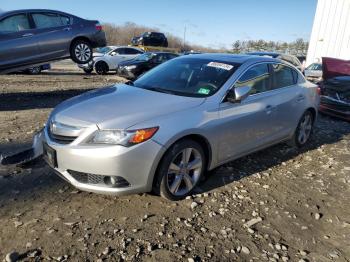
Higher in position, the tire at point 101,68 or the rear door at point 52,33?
the rear door at point 52,33

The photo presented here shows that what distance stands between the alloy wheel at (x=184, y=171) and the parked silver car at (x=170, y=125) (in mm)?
11

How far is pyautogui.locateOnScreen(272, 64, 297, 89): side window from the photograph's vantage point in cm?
530

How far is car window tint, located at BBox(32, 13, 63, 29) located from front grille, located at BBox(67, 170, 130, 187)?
651cm

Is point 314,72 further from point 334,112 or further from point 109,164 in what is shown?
point 109,164

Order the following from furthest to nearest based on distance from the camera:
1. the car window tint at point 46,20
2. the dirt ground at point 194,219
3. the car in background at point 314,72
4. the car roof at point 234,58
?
the car in background at point 314,72, the car window tint at point 46,20, the car roof at point 234,58, the dirt ground at point 194,219

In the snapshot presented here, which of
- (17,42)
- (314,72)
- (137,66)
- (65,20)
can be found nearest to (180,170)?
(17,42)

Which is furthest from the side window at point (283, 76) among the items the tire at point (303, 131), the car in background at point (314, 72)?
the car in background at point (314, 72)

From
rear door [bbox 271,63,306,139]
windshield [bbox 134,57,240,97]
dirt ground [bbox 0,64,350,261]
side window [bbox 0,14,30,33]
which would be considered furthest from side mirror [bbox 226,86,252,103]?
side window [bbox 0,14,30,33]

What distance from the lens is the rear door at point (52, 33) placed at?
8.83 m

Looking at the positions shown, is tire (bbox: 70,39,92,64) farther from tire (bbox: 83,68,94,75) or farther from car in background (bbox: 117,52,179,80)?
tire (bbox: 83,68,94,75)

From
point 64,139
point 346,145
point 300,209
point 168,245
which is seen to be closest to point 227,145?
point 300,209

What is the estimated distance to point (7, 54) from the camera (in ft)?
27.5

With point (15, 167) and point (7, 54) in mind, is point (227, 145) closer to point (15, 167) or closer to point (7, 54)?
point (15, 167)

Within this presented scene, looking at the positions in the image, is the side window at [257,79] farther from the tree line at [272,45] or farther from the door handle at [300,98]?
the tree line at [272,45]
